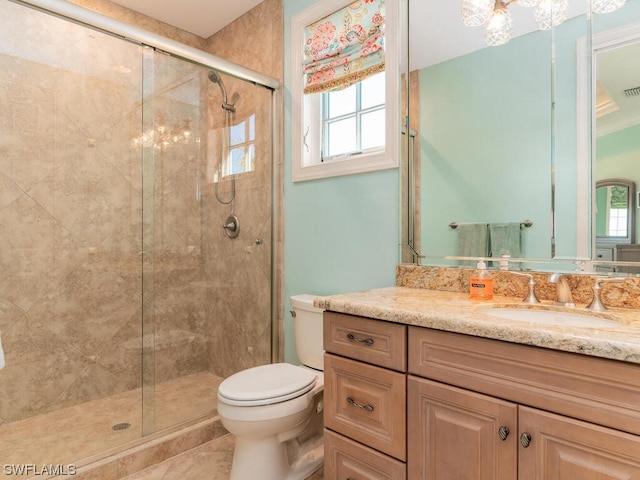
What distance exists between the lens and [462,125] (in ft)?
5.40

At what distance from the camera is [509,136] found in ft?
4.96

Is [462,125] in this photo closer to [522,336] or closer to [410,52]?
[410,52]

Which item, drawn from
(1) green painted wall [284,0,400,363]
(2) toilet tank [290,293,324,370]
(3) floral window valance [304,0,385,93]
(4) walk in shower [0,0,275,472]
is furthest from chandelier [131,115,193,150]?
(2) toilet tank [290,293,324,370]

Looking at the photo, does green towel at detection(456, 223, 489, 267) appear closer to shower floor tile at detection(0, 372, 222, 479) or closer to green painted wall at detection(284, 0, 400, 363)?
green painted wall at detection(284, 0, 400, 363)

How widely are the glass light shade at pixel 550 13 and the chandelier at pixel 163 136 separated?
1931 mm

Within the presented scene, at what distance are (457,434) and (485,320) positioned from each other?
0.32 meters

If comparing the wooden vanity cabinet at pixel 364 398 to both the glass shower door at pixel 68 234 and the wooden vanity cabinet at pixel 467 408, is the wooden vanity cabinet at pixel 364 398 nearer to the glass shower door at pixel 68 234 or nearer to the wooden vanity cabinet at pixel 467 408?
the wooden vanity cabinet at pixel 467 408

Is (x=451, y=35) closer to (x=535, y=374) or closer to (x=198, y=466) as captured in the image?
(x=535, y=374)

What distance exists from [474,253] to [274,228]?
1.28 metres

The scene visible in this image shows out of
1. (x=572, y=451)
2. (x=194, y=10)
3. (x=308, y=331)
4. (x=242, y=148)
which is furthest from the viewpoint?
(x=194, y=10)

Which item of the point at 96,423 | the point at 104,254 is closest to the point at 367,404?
the point at 96,423

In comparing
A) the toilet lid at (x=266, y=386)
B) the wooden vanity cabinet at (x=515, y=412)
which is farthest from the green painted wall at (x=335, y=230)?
the wooden vanity cabinet at (x=515, y=412)

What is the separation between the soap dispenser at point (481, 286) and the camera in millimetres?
1414

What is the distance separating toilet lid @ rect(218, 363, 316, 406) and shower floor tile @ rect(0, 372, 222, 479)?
2.31ft
